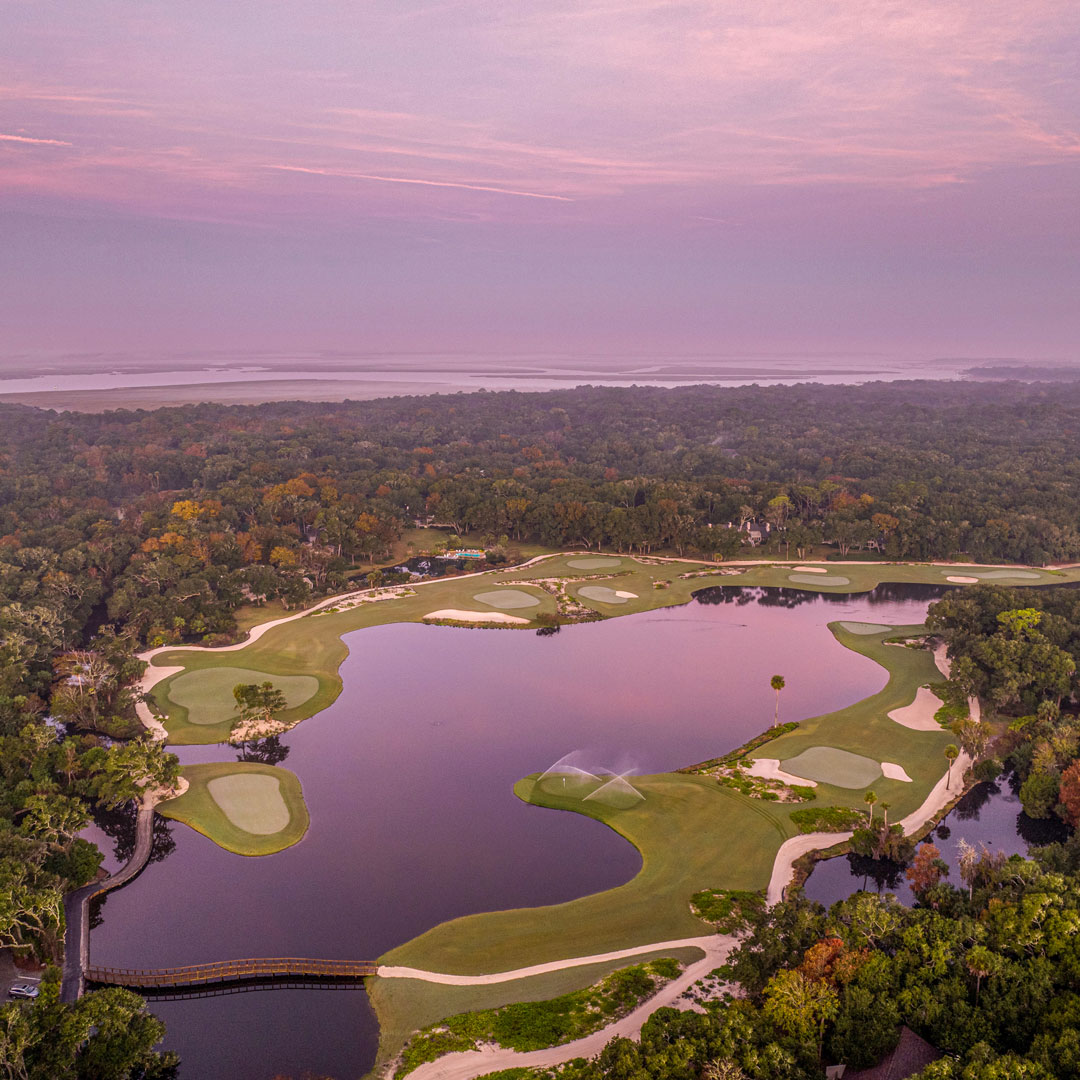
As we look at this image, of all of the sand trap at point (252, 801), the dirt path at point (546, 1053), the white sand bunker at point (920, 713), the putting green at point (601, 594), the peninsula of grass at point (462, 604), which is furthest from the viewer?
the putting green at point (601, 594)

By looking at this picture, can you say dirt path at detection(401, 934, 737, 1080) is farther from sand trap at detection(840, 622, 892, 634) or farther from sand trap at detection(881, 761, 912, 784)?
Answer: sand trap at detection(840, 622, 892, 634)

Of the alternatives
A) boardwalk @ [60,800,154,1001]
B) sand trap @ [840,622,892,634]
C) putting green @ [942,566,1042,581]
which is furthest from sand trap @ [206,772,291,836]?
putting green @ [942,566,1042,581]

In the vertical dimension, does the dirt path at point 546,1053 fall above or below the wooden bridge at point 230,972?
above

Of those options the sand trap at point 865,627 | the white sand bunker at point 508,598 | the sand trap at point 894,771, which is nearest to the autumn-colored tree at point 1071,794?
the sand trap at point 894,771

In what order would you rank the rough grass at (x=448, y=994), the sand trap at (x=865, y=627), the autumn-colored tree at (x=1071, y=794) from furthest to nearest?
the sand trap at (x=865, y=627) < the autumn-colored tree at (x=1071, y=794) < the rough grass at (x=448, y=994)

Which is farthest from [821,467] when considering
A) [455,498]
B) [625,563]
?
[455,498]

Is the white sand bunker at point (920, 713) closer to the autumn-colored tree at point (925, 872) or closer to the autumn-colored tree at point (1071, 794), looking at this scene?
the autumn-colored tree at point (1071, 794)
